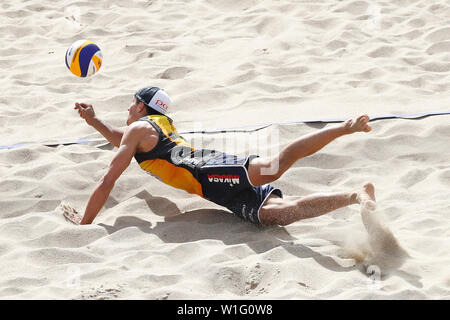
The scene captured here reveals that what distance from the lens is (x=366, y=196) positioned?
12.6 ft

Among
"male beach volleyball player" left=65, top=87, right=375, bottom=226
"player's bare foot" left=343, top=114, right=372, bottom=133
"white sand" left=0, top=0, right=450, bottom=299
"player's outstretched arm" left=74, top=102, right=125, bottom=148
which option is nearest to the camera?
"white sand" left=0, top=0, right=450, bottom=299

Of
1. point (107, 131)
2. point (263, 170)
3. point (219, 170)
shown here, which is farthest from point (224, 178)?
point (107, 131)

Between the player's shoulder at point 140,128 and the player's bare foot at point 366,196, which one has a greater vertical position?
the player's shoulder at point 140,128

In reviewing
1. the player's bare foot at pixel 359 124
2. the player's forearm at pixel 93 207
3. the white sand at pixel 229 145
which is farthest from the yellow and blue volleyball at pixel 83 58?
the player's bare foot at pixel 359 124

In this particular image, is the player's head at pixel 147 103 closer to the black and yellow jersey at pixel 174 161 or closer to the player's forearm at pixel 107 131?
the black and yellow jersey at pixel 174 161

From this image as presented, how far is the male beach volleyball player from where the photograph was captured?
4.00 meters

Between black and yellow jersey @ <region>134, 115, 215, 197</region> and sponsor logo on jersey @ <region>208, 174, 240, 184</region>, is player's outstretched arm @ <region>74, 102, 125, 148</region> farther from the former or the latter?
sponsor logo on jersey @ <region>208, 174, 240, 184</region>

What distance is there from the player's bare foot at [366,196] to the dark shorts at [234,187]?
0.61 meters

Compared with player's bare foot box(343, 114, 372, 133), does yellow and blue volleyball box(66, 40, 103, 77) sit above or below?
above

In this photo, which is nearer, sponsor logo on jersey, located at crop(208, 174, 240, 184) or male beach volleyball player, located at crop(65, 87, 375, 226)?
male beach volleyball player, located at crop(65, 87, 375, 226)

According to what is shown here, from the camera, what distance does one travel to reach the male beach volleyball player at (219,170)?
157 inches

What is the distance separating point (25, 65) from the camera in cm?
718

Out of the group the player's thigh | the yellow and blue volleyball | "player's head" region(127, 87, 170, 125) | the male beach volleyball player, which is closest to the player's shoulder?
the male beach volleyball player
